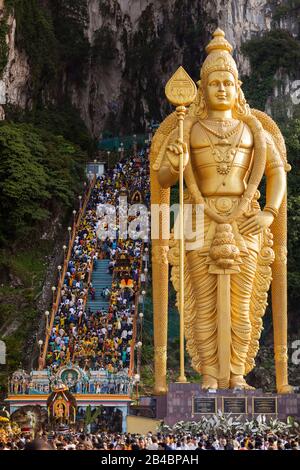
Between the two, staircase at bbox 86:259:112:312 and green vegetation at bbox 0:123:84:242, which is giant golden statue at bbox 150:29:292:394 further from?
green vegetation at bbox 0:123:84:242

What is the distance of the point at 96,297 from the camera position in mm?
28578

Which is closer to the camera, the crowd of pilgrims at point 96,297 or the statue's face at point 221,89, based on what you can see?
the statue's face at point 221,89

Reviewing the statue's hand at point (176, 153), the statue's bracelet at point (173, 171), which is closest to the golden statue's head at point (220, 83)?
the statue's hand at point (176, 153)

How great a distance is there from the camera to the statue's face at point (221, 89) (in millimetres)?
17750

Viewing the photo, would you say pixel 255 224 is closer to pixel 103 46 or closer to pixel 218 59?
pixel 218 59

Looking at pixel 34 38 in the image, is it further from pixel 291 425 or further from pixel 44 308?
pixel 291 425

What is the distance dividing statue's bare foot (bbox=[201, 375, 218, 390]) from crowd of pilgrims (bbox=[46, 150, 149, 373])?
6.36m

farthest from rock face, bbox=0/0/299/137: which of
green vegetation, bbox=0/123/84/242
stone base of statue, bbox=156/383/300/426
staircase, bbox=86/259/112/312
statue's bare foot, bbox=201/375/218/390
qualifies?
stone base of statue, bbox=156/383/300/426

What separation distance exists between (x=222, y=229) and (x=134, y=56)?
25616 mm

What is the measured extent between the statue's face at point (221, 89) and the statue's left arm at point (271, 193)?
86 cm

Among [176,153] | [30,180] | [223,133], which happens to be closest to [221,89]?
[223,133]

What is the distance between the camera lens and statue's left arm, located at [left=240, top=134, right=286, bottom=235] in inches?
691

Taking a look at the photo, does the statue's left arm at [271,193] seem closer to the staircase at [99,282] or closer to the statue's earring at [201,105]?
the statue's earring at [201,105]

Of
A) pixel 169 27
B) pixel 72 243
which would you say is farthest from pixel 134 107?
pixel 72 243
